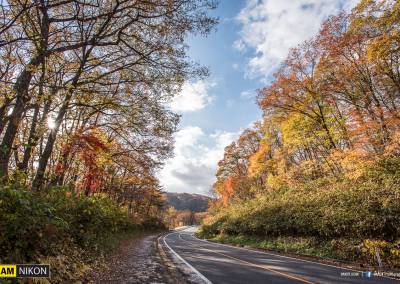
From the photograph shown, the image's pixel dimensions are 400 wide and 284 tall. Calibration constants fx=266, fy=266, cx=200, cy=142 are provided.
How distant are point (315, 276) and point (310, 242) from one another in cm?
820

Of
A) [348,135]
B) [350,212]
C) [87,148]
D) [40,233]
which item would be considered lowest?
[40,233]

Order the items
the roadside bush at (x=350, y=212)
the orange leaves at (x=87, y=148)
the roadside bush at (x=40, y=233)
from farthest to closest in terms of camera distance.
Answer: the roadside bush at (x=350, y=212)
the orange leaves at (x=87, y=148)
the roadside bush at (x=40, y=233)

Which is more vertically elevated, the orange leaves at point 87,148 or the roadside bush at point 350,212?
the orange leaves at point 87,148

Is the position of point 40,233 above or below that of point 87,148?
below

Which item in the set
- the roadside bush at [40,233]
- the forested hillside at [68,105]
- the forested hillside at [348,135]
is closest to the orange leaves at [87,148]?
the forested hillside at [68,105]

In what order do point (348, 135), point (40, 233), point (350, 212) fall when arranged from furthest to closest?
1. point (348, 135)
2. point (350, 212)
3. point (40, 233)

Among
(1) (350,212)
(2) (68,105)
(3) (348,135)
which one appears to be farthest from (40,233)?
(3) (348,135)

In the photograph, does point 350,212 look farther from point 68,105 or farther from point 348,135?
point 68,105

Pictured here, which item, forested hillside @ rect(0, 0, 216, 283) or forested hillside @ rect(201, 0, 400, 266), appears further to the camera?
forested hillside @ rect(201, 0, 400, 266)

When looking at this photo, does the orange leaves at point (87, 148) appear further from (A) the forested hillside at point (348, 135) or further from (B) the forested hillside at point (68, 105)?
(A) the forested hillside at point (348, 135)

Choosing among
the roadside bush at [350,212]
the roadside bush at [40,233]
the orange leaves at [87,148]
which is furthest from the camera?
the roadside bush at [350,212]

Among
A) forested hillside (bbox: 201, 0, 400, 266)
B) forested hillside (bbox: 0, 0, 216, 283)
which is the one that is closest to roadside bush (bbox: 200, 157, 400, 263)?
forested hillside (bbox: 201, 0, 400, 266)

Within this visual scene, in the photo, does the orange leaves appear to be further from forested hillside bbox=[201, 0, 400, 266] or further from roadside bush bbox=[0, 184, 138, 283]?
forested hillside bbox=[201, 0, 400, 266]

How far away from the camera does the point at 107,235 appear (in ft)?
40.5
